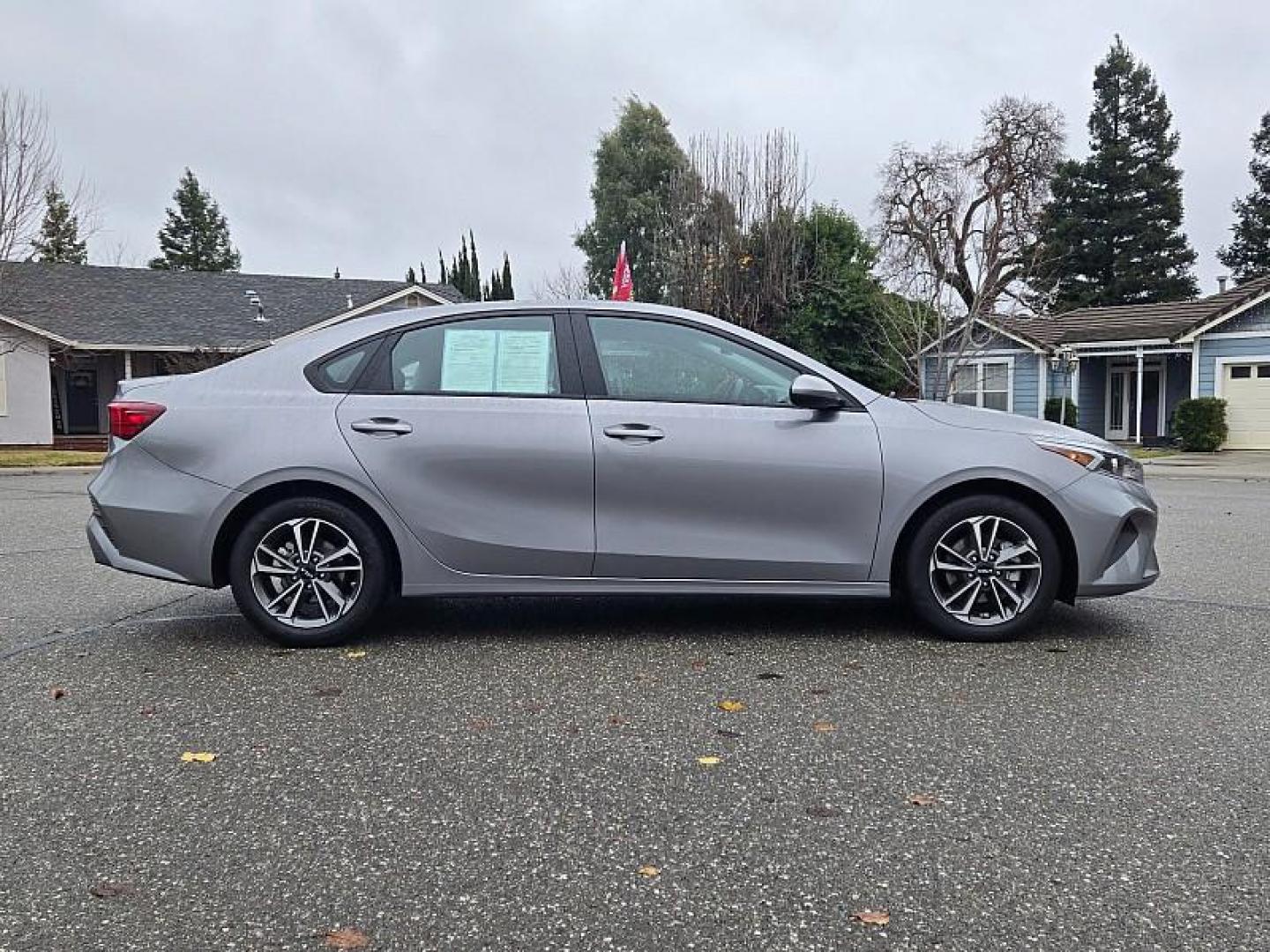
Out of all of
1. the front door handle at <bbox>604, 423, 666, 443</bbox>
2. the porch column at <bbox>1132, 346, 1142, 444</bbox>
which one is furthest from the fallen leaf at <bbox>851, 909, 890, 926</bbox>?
the porch column at <bbox>1132, 346, 1142, 444</bbox>

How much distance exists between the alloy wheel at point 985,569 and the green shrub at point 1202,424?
75.8ft

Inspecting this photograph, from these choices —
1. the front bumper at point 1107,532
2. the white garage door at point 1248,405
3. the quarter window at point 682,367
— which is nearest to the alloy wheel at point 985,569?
the front bumper at point 1107,532

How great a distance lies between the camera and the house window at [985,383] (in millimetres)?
29188

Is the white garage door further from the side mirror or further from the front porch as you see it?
the side mirror

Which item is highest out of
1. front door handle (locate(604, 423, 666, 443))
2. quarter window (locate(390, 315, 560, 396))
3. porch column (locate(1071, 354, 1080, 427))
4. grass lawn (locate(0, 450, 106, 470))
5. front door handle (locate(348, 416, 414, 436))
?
porch column (locate(1071, 354, 1080, 427))

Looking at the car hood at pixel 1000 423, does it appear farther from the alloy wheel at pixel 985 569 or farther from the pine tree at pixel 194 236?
the pine tree at pixel 194 236

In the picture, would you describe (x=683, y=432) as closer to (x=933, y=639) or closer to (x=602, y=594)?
(x=602, y=594)

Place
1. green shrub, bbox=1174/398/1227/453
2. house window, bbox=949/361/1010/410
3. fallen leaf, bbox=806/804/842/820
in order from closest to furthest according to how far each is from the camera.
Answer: fallen leaf, bbox=806/804/842/820 < green shrub, bbox=1174/398/1227/453 < house window, bbox=949/361/1010/410

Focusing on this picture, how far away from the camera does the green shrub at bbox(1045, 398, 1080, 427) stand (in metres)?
27.0

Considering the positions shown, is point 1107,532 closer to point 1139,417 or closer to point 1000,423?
point 1000,423

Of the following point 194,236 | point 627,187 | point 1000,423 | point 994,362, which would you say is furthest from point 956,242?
point 194,236

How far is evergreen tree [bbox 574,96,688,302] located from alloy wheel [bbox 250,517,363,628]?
3579cm

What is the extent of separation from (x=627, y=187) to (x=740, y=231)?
16.1 m

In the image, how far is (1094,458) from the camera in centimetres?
459
